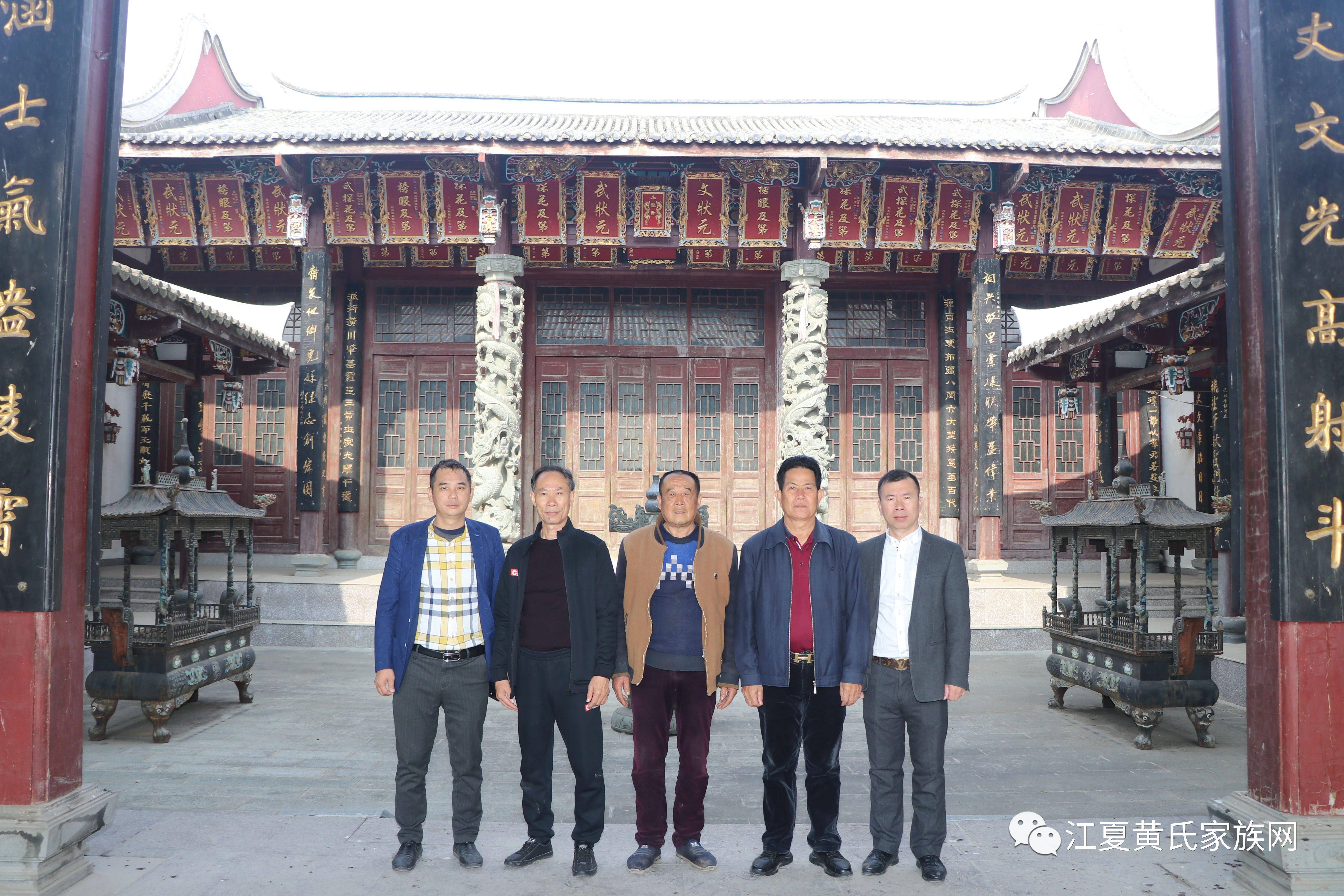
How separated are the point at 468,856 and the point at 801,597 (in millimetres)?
1646

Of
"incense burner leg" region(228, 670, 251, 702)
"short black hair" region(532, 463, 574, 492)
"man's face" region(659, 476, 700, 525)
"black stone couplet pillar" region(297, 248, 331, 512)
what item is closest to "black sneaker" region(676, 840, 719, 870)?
"man's face" region(659, 476, 700, 525)

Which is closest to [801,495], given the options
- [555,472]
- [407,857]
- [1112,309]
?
[555,472]

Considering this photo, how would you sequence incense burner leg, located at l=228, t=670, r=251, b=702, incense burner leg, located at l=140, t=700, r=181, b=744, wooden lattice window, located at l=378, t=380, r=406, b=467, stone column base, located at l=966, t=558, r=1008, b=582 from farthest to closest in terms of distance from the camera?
1. wooden lattice window, located at l=378, t=380, r=406, b=467
2. stone column base, located at l=966, t=558, r=1008, b=582
3. incense burner leg, located at l=228, t=670, r=251, b=702
4. incense burner leg, located at l=140, t=700, r=181, b=744

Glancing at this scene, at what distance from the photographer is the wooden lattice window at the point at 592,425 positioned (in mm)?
11344

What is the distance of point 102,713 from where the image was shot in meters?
5.46

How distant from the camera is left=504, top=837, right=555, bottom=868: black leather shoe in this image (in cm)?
337

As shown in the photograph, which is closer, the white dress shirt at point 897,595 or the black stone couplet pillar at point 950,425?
the white dress shirt at point 897,595

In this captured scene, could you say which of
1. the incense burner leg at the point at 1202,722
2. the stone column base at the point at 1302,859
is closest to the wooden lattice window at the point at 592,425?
the incense burner leg at the point at 1202,722

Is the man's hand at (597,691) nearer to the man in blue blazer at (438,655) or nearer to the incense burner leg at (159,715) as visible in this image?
the man in blue blazer at (438,655)

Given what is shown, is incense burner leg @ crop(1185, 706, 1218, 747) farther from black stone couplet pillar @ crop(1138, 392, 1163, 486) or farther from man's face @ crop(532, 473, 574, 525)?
black stone couplet pillar @ crop(1138, 392, 1163, 486)

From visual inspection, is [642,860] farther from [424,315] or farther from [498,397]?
[424,315]

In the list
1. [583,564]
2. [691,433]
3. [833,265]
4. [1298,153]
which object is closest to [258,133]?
[691,433]

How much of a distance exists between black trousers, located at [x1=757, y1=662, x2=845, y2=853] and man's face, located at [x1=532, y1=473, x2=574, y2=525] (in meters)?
1.06

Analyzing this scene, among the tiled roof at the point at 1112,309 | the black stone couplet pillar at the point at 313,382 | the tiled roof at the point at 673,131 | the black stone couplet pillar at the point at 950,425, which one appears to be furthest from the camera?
the black stone couplet pillar at the point at 950,425
